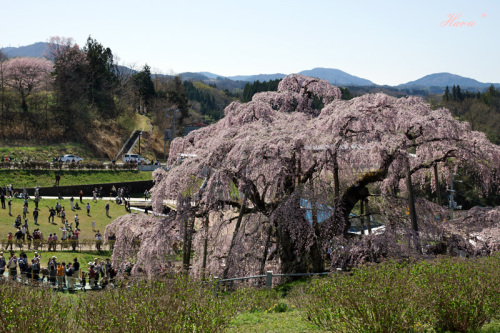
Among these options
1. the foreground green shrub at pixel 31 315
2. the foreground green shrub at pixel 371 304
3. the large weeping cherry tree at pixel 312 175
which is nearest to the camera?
the foreground green shrub at pixel 31 315

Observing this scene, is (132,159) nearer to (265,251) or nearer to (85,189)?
(85,189)

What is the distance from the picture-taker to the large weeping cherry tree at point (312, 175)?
16438mm

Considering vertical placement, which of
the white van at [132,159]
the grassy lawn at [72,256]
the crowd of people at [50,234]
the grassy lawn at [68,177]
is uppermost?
the white van at [132,159]

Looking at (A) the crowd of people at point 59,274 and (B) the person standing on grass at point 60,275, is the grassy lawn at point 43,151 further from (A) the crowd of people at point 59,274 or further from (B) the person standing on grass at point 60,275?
(B) the person standing on grass at point 60,275

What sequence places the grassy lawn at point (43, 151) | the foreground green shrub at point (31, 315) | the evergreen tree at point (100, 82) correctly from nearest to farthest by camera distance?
the foreground green shrub at point (31, 315) → the grassy lawn at point (43, 151) → the evergreen tree at point (100, 82)

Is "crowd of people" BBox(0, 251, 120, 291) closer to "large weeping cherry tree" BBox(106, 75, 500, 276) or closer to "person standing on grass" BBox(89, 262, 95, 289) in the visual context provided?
"person standing on grass" BBox(89, 262, 95, 289)

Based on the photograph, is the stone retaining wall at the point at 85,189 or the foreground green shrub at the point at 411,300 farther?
the stone retaining wall at the point at 85,189

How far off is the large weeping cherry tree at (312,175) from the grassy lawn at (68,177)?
3156 cm

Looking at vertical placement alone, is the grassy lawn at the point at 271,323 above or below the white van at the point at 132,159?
above

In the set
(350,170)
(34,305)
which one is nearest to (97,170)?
(350,170)

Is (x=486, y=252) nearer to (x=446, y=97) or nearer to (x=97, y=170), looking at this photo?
(x=97, y=170)

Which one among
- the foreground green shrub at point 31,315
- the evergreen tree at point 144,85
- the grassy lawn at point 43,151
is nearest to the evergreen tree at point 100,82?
the evergreen tree at point 144,85

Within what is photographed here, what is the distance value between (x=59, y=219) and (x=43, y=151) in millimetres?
27885

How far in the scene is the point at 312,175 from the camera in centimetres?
1741
